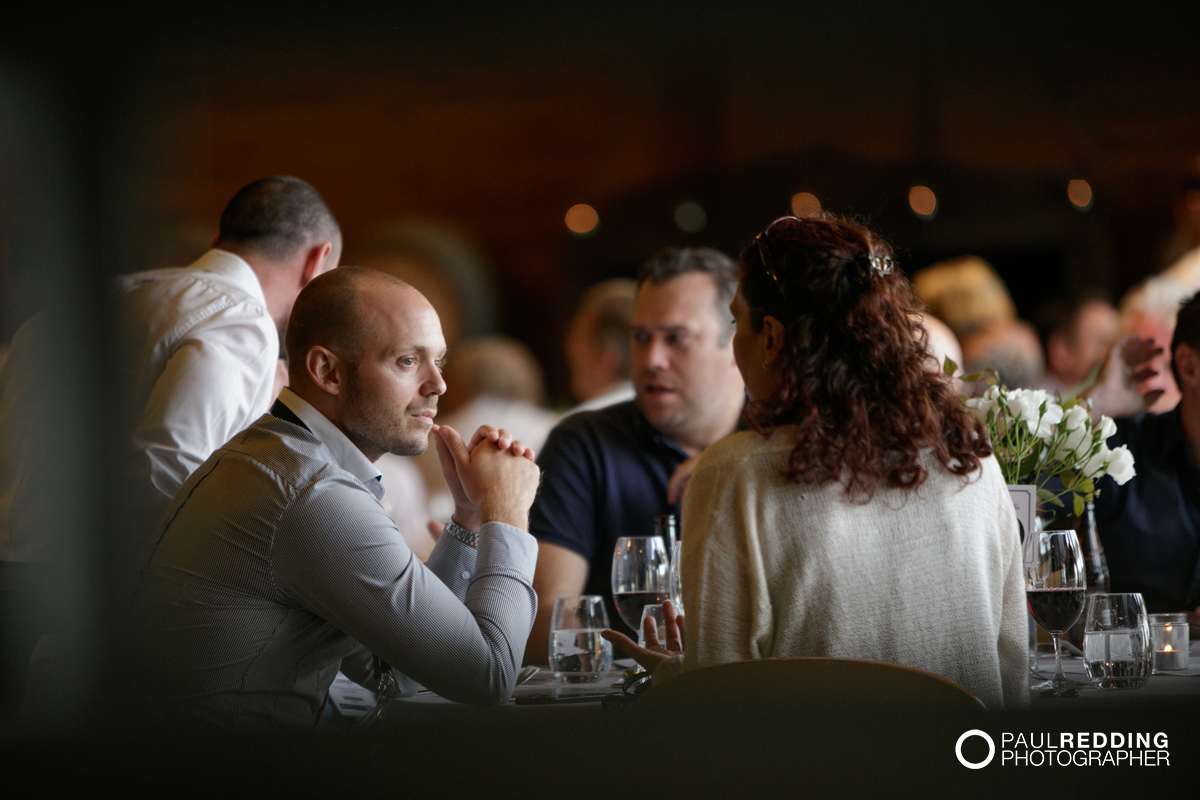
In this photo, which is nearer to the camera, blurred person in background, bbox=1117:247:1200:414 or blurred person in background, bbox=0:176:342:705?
blurred person in background, bbox=0:176:342:705

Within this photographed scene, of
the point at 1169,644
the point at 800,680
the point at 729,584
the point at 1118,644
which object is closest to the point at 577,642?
the point at 729,584

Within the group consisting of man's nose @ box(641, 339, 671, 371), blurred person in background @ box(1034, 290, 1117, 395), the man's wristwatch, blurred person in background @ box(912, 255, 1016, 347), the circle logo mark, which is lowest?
the circle logo mark

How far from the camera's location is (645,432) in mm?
2479

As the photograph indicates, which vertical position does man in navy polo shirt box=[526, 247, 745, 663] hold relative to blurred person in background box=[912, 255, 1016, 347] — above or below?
below

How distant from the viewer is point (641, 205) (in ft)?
20.1

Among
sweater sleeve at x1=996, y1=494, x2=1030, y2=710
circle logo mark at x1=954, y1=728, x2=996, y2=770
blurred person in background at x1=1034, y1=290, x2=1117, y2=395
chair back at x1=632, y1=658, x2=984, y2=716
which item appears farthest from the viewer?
blurred person in background at x1=1034, y1=290, x2=1117, y2=395

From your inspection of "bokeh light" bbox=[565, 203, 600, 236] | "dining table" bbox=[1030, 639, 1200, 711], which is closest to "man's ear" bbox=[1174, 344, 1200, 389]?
"dining table" bbox=[1030, 639, 1200, 711]

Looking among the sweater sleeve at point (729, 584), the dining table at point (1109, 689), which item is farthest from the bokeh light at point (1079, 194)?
the sweater sleeve at point (729, 584)

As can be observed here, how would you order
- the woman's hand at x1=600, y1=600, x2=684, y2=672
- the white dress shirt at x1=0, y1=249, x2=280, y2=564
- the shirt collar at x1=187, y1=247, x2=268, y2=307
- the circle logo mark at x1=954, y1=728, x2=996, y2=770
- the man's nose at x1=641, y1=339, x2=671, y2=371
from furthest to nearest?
the man's nose at x1=641, y1=339, x2=671, y2=371, the shirt collar at x1=187, y1=247, x2=268, y2=307, the white dress shirt at x1=0, y1=249, x2=280, y2=564, the woman's hand at x1=600, y1=600, x2=684, y2=672, the circle logo mark at x1=954, y1=728, x2=996, y2=770

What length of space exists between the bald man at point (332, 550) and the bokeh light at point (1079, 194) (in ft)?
18.0

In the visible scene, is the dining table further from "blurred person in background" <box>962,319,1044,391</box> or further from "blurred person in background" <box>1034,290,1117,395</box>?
"blurred person in background" <box>1034,290,1117,395</box>

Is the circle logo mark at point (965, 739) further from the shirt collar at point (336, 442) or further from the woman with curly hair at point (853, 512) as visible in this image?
the shirt collar at point (336, 442)

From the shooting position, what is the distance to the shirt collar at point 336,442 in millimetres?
1435

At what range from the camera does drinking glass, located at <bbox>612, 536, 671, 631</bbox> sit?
177 cm
